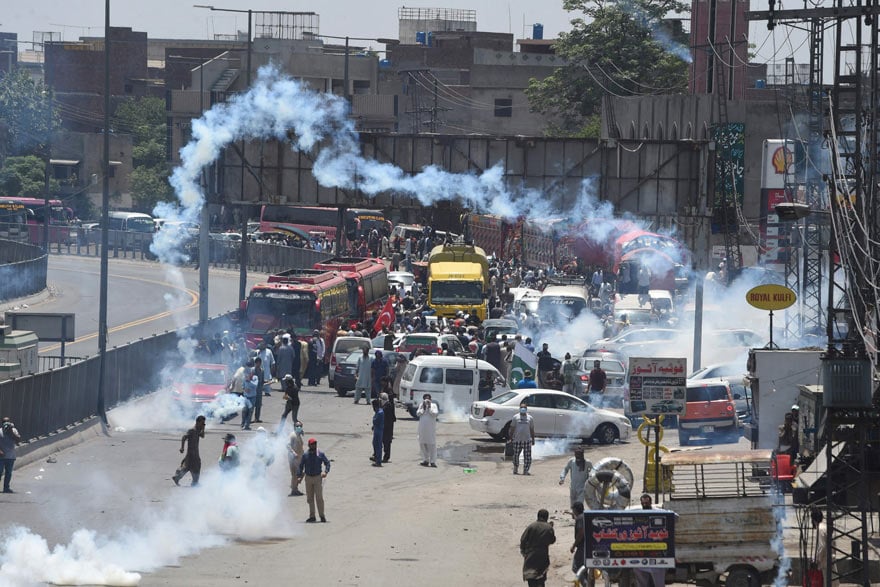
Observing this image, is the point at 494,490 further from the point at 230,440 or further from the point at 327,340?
the point at 327,340

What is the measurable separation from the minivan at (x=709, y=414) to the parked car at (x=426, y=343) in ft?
27.7

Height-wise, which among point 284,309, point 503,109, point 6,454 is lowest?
point 6,454

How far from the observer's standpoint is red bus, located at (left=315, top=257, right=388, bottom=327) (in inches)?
1829

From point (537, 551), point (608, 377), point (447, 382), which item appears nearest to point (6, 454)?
point (537, 551)

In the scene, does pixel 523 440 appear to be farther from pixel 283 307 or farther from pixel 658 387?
pixel 283 307

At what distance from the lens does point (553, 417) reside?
95.7ft

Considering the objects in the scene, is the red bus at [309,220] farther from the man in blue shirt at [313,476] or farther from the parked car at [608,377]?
the man in blue shirt at [313,476]

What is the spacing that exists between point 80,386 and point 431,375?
24.9 ft

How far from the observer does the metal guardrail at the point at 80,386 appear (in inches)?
982

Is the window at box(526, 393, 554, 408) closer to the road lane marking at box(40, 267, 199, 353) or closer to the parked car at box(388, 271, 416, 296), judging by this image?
the road lane marking at box(40, 267, 199, 353)

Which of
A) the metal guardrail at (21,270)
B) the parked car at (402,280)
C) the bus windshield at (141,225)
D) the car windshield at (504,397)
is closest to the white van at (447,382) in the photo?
the car windshield at (504,397)

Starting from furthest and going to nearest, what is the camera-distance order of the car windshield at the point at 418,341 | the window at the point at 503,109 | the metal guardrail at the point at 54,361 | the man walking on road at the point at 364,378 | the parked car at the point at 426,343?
the window at the point at 503,109
the car windshield at the point at 418,341
the parked car at the point at 426,343
the man walking on road at the point at 364,378
the metal guardrail at the point at 54,361

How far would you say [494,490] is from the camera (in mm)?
24781

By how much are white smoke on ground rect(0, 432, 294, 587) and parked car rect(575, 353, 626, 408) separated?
10.2 meters
